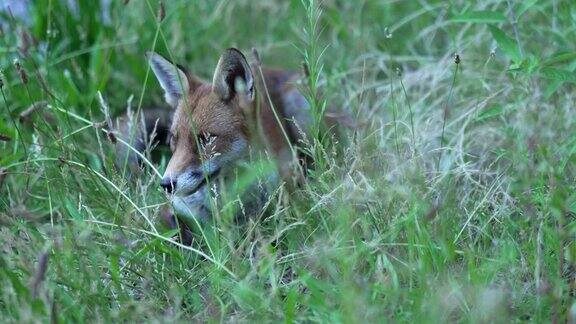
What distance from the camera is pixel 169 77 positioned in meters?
4.67

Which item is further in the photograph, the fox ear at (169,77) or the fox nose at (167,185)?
the fox ear at (169,77)

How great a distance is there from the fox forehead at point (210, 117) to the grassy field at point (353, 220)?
0.94 ft

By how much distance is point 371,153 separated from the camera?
4188mm

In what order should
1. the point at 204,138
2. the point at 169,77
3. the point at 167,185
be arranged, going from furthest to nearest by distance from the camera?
the point at 169,77, the point at 204,138, the point at 167,185

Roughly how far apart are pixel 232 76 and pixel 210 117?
0.72ft

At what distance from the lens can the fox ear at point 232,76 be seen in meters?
4.28

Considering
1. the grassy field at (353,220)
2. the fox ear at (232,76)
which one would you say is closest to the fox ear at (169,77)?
the fox ear at (232,76)

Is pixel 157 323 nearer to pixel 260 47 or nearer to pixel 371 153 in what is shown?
pixel 371 153

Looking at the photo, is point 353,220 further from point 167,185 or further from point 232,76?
point 232,76

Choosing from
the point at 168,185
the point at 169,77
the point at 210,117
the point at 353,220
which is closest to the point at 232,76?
the point at 210,117

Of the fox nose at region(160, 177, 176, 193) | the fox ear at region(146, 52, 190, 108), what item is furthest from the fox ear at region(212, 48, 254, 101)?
the fox nose at region(160, 177, 176, 193)

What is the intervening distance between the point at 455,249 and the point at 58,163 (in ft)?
5.54

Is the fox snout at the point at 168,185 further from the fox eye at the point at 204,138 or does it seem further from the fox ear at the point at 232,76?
the fox ear at the point at 232,76

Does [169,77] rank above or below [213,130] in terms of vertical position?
above
